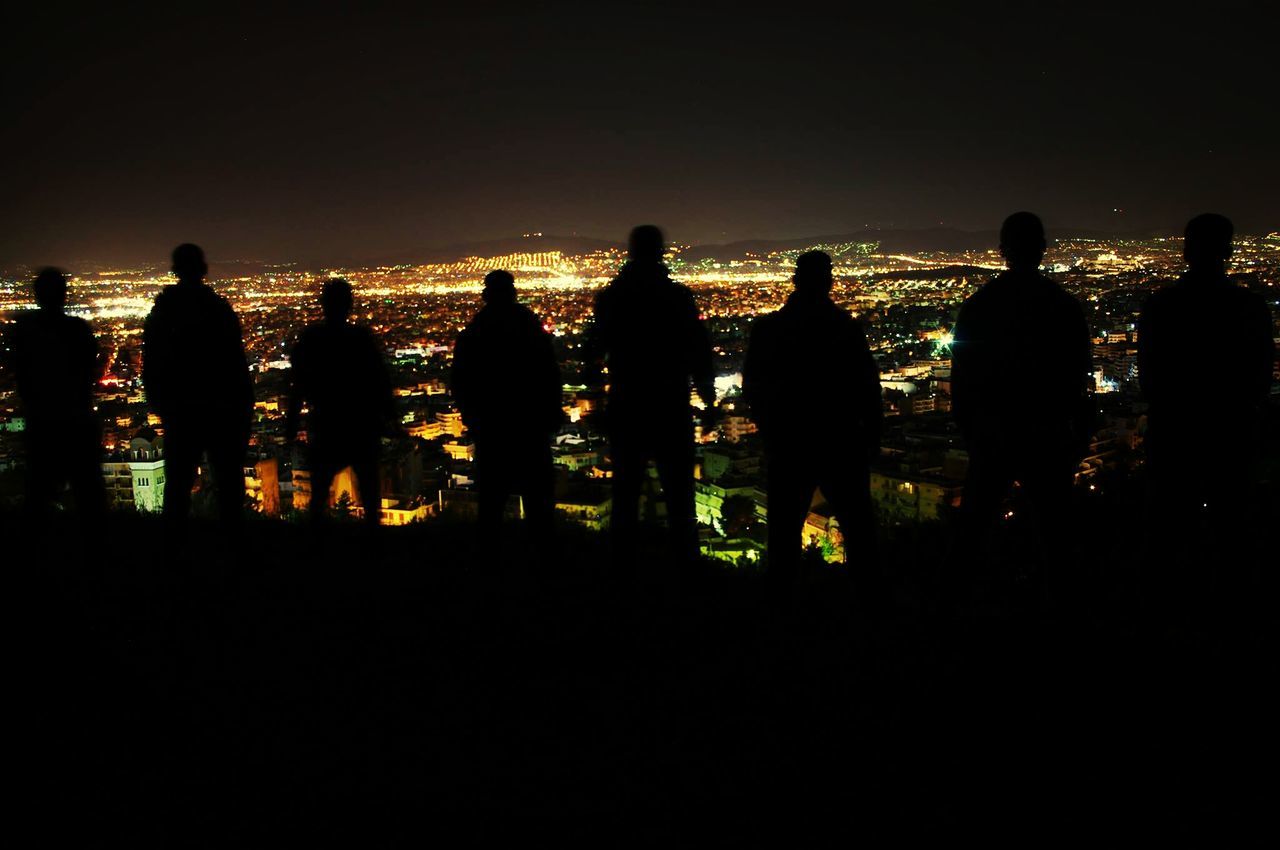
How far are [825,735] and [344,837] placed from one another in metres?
1.57

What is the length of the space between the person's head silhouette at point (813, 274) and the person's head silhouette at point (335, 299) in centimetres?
258

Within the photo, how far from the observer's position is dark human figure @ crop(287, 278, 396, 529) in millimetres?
4926

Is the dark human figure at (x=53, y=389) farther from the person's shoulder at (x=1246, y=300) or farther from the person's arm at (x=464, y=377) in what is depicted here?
the person's shoulder at (x=1246, y=300)

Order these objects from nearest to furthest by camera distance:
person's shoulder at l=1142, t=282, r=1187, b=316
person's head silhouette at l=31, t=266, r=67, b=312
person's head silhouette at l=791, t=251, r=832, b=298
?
person's shoulder at l=1142, t=282, r=1187, b=316, person's head silhouette at l=791, t=251, r=832, b=298, person's head silhouette at l=31, t=266, r=67, b=312

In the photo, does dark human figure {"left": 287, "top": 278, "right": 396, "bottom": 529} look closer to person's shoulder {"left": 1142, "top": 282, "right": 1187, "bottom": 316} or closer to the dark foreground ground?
the dark foreground ground

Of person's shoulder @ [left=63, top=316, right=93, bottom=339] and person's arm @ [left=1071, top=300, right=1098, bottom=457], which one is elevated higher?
person's shoulder @ [left=63, top=316, right=93, bottom=339]

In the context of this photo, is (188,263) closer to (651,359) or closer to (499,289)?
(499,289)

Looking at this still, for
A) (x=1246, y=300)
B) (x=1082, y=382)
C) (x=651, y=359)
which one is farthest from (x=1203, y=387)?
(x=651, y=359)

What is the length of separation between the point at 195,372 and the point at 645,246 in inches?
101

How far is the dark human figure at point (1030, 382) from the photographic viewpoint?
3732mm

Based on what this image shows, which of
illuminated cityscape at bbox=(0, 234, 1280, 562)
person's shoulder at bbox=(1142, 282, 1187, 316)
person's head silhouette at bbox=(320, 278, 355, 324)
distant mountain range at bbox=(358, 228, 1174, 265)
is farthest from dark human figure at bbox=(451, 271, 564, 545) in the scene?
distant mountain range at bbox=(358, 228, 1174, 265)

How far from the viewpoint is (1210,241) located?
3887mm

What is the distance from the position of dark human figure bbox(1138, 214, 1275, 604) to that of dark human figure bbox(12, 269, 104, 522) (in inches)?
227

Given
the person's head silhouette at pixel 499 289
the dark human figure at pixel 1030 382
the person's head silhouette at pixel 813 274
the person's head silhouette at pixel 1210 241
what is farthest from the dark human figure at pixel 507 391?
the person's head silhouette at pixel 1210 241
